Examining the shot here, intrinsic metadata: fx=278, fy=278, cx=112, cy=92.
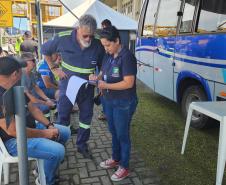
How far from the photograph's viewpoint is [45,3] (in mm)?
17422

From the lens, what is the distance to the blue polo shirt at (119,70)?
2.97 m

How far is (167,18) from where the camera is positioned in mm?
6020

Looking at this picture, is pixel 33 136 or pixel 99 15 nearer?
pixel 33 136

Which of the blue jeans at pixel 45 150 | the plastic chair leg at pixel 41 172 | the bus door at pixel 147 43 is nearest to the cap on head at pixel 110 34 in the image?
the blue jeans at pixel 45 150

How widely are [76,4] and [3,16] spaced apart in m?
2.68

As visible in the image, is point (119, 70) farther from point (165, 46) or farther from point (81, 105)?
point (165, 46)

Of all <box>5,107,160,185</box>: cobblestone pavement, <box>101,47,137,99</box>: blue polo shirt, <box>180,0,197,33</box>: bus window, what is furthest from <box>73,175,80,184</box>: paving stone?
<box>180,0,197,33</box>: bus window

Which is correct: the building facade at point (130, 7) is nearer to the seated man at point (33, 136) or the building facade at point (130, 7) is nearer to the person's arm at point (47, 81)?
→ the person's arm at point (47, 81)

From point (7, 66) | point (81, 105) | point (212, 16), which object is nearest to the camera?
point (7, 66)

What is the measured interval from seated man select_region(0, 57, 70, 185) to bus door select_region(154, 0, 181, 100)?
10.7 feet

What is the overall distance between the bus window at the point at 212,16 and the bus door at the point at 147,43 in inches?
65.9

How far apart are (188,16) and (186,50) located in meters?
0.67

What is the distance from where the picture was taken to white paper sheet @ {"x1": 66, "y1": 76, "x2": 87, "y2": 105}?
3564 mm

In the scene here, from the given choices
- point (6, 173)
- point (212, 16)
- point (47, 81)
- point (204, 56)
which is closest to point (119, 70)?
point (6, 173)
